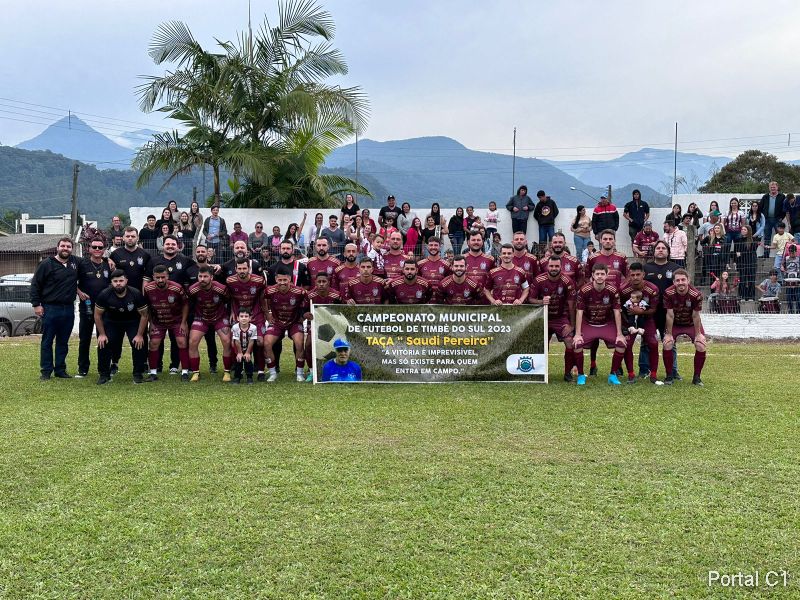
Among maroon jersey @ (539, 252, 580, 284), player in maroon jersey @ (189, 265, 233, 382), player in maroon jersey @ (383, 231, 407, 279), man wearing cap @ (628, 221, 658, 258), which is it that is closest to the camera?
player in maroon jersey @ (189, 265, 233, 382)

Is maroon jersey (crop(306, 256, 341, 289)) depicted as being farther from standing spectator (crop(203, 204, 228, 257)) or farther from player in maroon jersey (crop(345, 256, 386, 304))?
standing spectator (crop(203, 204, 228, 257))

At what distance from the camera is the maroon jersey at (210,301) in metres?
10.2

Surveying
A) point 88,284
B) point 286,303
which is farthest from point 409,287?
point 88,284

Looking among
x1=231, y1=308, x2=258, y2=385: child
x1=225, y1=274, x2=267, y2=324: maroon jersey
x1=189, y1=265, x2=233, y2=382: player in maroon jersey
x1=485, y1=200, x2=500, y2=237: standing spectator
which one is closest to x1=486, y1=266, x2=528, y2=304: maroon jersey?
x1=225, y1=274, x2=267, y2=324: maroon jersey

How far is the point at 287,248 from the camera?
10375 millimetres

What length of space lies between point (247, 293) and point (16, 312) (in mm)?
10619

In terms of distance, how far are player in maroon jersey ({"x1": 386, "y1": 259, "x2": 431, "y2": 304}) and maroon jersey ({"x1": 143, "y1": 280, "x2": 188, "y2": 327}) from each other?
298cm

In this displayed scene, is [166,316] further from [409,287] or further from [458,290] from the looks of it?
[458,290]

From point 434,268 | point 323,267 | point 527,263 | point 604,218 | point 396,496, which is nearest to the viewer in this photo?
point 396,496

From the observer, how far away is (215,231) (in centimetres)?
1684

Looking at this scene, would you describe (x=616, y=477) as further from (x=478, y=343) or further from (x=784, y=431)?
(x=478, y=343)

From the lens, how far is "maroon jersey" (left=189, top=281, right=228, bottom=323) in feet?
33.4

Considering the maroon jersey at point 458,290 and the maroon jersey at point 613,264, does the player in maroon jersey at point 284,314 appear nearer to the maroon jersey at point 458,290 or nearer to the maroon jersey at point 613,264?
the maroon jersey at point 458,290

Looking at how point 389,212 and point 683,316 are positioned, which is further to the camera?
point 389,212
